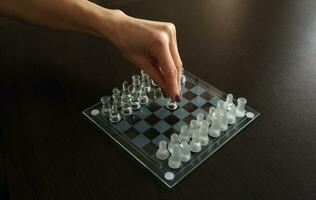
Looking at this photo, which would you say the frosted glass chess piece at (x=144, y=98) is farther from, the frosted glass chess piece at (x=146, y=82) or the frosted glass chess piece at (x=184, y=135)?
the frosted glass chess piece at (x=184, y=135)

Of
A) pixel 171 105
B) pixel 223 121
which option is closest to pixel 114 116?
pixel 171 105

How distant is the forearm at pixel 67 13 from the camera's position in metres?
0.85

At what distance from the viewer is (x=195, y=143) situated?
2.27ft

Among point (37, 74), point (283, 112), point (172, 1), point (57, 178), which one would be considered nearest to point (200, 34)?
point (172, 1)

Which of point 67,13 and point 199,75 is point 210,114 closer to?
point 199,75

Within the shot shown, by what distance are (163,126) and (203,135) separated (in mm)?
101

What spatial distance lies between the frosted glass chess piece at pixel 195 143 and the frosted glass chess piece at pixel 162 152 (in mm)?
56

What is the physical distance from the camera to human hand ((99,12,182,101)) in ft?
2.50

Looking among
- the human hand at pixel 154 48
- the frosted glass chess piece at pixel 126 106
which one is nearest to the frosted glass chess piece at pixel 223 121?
the human hand at pixel 154 48

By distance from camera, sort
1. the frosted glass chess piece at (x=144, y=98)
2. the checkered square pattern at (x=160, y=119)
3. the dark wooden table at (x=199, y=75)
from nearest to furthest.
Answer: the dark wooden table at (x=199, y=75)
the checkered square pattern at (x=160, y=119)
the frosted glass chess piece at (x=144, y=98)

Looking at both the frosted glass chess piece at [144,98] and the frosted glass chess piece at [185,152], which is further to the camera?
the frosted glass chess piece at [144,98]

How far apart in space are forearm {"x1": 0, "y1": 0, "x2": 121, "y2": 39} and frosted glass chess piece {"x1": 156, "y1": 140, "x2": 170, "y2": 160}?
0.34 metres

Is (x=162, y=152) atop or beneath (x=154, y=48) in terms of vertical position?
beneath

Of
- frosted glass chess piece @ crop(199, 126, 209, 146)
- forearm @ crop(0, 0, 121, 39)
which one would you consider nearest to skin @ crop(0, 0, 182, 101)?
forearm @ crop(0, 0, 121, 39)
